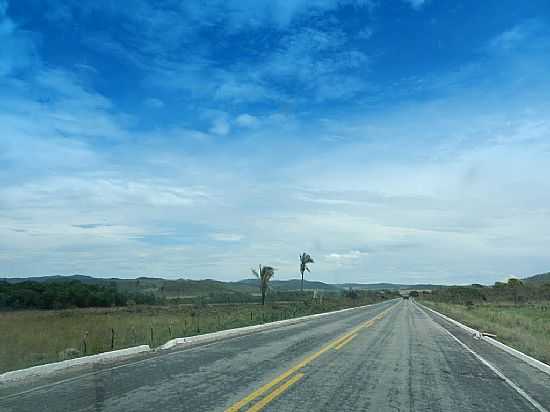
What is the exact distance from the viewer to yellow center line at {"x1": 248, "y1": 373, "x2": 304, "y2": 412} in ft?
27.3

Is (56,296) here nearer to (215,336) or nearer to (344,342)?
(215,336)

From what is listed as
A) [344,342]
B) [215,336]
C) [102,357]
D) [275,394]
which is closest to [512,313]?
[344,342]

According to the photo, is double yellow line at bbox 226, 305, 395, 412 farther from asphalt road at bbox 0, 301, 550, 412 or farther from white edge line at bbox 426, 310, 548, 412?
white edge line at bbox 426, 310, 548, 412

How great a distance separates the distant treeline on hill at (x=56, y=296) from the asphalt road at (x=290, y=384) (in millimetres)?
44854

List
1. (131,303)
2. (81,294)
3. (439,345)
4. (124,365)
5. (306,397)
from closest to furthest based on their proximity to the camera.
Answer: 1. (306,397)
2. (124,365)
3. (439,345)
4. (81,294)
5. (131,303)

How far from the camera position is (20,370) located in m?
11.2

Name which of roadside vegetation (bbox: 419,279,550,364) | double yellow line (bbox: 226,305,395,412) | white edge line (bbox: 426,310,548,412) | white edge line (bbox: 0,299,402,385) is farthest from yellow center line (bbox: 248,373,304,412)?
roadside vegetation (bbox: 419,279,550,364)

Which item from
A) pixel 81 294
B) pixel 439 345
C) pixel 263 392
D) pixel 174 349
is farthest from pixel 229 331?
pixel 81 294

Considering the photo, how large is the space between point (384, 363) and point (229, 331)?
10.0m

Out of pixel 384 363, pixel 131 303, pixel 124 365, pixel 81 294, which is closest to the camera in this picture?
pixel 124 365

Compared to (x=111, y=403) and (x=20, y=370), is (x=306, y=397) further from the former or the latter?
(x=20, y=370)

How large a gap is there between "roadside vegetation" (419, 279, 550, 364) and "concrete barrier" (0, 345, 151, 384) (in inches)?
459

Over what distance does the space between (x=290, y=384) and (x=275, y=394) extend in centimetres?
107

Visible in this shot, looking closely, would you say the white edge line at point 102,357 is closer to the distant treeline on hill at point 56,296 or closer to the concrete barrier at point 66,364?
the concrete barrier at point 66,364
